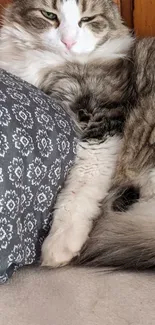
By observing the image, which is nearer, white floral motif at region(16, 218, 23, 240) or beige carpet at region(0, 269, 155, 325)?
beige carpet at region(0, 269, 155, 325)

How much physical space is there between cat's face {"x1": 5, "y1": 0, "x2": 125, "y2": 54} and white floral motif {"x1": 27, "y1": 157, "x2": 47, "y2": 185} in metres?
0.36

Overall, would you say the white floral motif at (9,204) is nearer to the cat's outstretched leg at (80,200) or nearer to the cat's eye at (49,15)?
the cat's outstretched leg at (80,200)

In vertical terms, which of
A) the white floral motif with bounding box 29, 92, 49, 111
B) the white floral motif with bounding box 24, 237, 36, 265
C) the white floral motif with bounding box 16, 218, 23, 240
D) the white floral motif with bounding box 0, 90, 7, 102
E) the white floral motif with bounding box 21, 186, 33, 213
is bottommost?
the white floral motif with bounding box 24, 237, 36, 265

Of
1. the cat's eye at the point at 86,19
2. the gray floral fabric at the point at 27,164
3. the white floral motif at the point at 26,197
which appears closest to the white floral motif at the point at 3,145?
the gray floral fabric at the point at 27,164

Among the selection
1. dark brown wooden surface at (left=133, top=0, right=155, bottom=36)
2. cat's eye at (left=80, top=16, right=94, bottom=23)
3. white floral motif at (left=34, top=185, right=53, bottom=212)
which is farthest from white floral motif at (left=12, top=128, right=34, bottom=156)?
dark brown wooden surface at (left=133, top=0, right=155, bottom=36)

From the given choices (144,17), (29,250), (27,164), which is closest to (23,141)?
(27,164)

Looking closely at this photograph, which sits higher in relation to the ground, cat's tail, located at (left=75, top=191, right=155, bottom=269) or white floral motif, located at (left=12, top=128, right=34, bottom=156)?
white floral motif, located at (left=12, top=128, right=34, bottom=156)

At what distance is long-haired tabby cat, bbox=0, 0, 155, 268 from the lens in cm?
124

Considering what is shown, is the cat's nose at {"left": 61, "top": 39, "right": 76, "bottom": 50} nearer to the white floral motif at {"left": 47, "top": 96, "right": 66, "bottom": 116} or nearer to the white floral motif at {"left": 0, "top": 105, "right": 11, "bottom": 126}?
the white floral motif at {"left": 47, "top": 96, "right": 66, "bottom": 116}

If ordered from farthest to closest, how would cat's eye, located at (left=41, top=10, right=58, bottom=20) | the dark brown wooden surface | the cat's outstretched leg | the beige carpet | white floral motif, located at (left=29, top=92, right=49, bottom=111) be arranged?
the dark brown wooden surface
cat's eye, located at (left=41, top=10, right=58, bottom=20)
white floral motif, located at (left=29, top=92, right=49, bottom=111)
the cat's outstretched leg
the beige carpet

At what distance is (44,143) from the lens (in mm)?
1291

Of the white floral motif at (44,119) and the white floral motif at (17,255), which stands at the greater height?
the white floral motif at (44,119)

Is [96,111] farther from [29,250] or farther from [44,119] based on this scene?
[29,250]

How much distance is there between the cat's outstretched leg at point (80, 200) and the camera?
4.09ft
